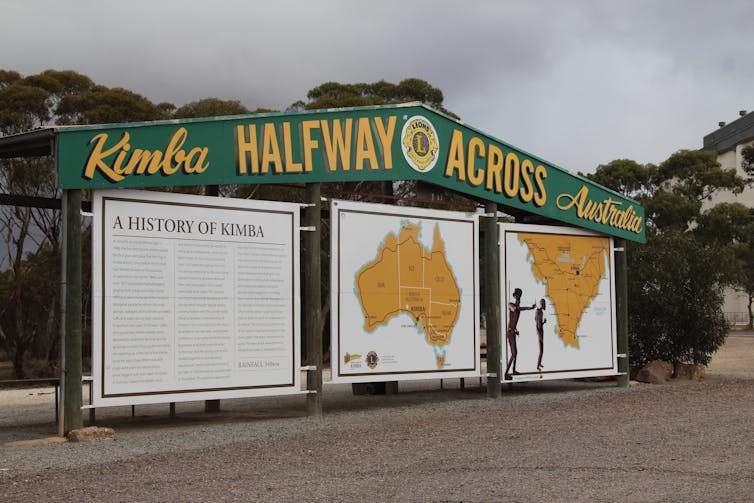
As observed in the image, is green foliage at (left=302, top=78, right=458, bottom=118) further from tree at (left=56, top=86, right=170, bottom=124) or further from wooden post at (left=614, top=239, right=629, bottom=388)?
wooden post at (left=614, top=239, right=629, bottom=388)

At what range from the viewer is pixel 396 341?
13688 mm

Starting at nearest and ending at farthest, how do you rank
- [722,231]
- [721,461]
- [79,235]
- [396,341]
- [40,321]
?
[721,461], [79,235], [396,341], [40,321], [722,231]

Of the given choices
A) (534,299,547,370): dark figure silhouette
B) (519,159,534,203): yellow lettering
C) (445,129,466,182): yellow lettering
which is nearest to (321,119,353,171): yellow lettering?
(445,129,466,182): yellow lettering

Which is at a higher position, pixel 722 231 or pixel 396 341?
pixel 722 231

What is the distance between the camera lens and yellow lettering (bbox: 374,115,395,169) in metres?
13.5

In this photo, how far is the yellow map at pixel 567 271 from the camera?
16.2 metres

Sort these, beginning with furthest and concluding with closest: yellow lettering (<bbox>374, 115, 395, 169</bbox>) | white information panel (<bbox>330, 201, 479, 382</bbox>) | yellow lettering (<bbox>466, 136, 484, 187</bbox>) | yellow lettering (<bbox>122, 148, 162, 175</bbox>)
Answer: yellow lettering (<bbox>466, 136, 484, 187</bbox>)
yellow lettering (<bbox>374, 115, 395, 169</bbox>)
white information panel (<bbox>330, 201, 479, 382</bbox>)
yellow lettering (<bbox>122, 148, 162, 175</bbox>)

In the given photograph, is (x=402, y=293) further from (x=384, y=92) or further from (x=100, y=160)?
(x=384, y=92)

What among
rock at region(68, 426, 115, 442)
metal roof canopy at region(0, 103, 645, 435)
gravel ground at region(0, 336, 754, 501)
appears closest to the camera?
gravel ground at region(0, 336, 754, 501)

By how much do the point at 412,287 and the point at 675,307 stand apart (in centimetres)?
842

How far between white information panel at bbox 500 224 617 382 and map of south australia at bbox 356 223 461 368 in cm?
151

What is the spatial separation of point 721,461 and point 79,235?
25.7 ft

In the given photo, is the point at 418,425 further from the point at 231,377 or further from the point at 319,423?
the point at 231,377

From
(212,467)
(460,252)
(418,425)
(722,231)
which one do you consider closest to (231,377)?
(418,425)
